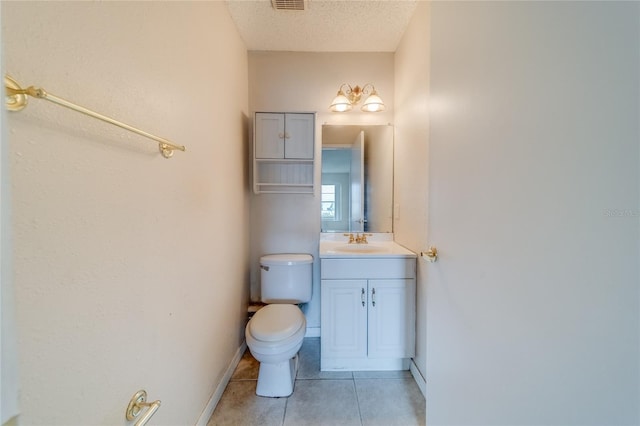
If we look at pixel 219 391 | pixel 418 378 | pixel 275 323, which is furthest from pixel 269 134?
pixel 418 378

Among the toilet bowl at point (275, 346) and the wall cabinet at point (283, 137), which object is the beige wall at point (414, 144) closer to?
the wall cabinet at point (283, 137)

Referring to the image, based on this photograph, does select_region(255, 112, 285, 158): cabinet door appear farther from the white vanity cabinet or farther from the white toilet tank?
the white vanity cabinet

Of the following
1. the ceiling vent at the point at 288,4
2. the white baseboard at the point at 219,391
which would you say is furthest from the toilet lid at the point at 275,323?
the ceiling vent at the point at 288,4

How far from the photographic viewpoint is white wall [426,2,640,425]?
1.42ft

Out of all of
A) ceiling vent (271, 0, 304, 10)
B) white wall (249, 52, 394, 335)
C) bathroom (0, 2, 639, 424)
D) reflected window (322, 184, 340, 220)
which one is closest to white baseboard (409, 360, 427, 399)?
bathroom (0, 2, 639, 424)

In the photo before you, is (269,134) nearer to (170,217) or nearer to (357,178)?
(357,178)

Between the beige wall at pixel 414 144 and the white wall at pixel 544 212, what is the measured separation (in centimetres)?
71

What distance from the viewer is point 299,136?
2066 mm

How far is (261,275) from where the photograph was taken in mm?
2062

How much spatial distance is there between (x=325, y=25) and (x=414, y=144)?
110 cm

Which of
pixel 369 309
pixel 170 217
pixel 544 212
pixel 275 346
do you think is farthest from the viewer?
pixel 369 309

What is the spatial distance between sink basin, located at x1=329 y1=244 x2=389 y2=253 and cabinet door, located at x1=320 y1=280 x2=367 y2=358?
9.8 inches

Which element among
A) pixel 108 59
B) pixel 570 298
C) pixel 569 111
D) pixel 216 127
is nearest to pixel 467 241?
pixel 570 298

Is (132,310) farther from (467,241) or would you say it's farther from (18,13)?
(467,241)
